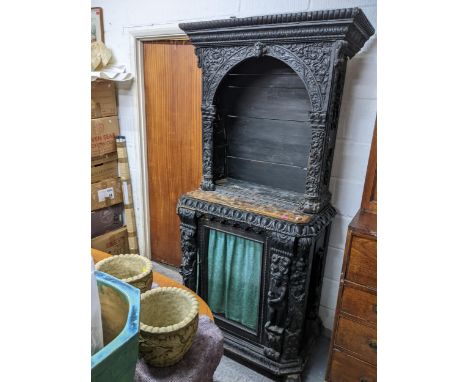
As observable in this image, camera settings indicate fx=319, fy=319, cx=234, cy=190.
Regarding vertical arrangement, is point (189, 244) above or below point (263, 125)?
below

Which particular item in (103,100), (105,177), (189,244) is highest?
(103,100)

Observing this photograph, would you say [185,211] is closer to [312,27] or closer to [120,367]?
[312,27]

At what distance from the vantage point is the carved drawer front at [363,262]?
3.98ft

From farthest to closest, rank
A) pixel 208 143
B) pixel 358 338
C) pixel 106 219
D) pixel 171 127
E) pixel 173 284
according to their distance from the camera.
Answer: pixel 106 219 < pixel 171 127 < pixel 208 143 < pixel 358 338 < pixel 173 284

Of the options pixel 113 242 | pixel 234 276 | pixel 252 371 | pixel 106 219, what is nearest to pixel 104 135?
pixel 106 219

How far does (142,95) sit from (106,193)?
0.78 metres

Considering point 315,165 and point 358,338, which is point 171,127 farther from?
point 358,338

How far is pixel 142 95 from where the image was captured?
7.47 ft

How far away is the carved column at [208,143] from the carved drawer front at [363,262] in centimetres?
75

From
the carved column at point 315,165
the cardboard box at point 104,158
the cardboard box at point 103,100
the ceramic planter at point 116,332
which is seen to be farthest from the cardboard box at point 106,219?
the ceramic planter at point 116,332
